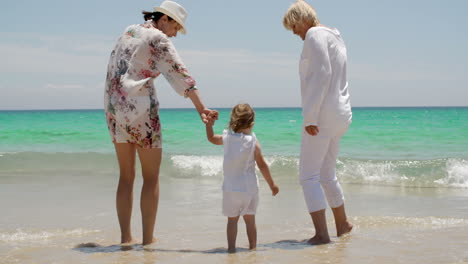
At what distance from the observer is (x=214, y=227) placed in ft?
15.5

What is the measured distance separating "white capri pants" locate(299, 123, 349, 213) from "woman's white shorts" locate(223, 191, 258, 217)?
481mm

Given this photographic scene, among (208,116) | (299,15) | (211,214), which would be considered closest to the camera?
(208,116)

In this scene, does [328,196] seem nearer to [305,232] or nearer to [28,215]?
[305,232]

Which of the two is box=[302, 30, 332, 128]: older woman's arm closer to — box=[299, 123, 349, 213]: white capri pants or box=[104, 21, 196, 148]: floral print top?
box=[299, 123, 349, 213]: white capri pants

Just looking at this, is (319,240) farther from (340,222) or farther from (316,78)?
(316,78)

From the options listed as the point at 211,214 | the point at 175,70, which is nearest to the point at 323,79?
the point at 175,70

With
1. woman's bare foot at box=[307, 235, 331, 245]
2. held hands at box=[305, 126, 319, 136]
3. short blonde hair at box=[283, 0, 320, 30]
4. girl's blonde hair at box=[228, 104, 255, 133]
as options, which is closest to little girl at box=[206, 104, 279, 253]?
girl's blonde hair at box=[228, 104, 255, 133]

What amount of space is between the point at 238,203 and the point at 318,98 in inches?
33.8

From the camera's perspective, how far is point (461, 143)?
55.3ft

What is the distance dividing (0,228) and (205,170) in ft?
18.8

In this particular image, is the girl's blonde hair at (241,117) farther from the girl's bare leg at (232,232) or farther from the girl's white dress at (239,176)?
the girl's bare leg at (232,232)

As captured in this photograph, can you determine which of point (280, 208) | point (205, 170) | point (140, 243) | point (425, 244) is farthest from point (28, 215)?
point (205, 170)

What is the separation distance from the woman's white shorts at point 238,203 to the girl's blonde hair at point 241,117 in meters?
0.43

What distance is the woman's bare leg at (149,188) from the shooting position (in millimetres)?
3580
